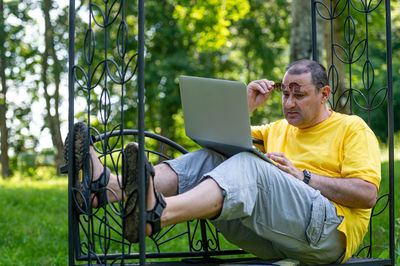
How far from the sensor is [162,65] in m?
11.2

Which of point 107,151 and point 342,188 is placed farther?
point 342,188

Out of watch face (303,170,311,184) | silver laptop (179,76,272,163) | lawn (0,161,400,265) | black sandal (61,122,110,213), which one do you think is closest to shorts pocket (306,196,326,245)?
watch face (303,170,311,184)

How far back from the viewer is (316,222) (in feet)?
7.00

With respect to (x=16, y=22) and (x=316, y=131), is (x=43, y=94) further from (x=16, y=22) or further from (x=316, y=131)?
(x=316, y=131)

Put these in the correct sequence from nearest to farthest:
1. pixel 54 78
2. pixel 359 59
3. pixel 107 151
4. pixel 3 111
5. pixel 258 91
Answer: pixel 107 151 → pixel 258 91 → pixel 359 59 → pixel 54 78 → pixel 3 111

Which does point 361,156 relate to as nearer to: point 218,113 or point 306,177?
point 306,177

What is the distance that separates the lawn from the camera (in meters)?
3.34

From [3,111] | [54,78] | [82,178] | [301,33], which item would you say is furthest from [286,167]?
[3,111]

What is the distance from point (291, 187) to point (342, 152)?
38cm

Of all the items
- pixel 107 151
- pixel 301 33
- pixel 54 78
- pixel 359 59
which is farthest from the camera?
pixel 54 78

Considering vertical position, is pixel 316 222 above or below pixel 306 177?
below

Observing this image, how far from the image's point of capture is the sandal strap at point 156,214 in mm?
1788

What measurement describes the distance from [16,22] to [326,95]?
1030cm

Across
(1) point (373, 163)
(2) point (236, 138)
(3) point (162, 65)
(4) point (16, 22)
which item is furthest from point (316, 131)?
(4) point (16, 22)
